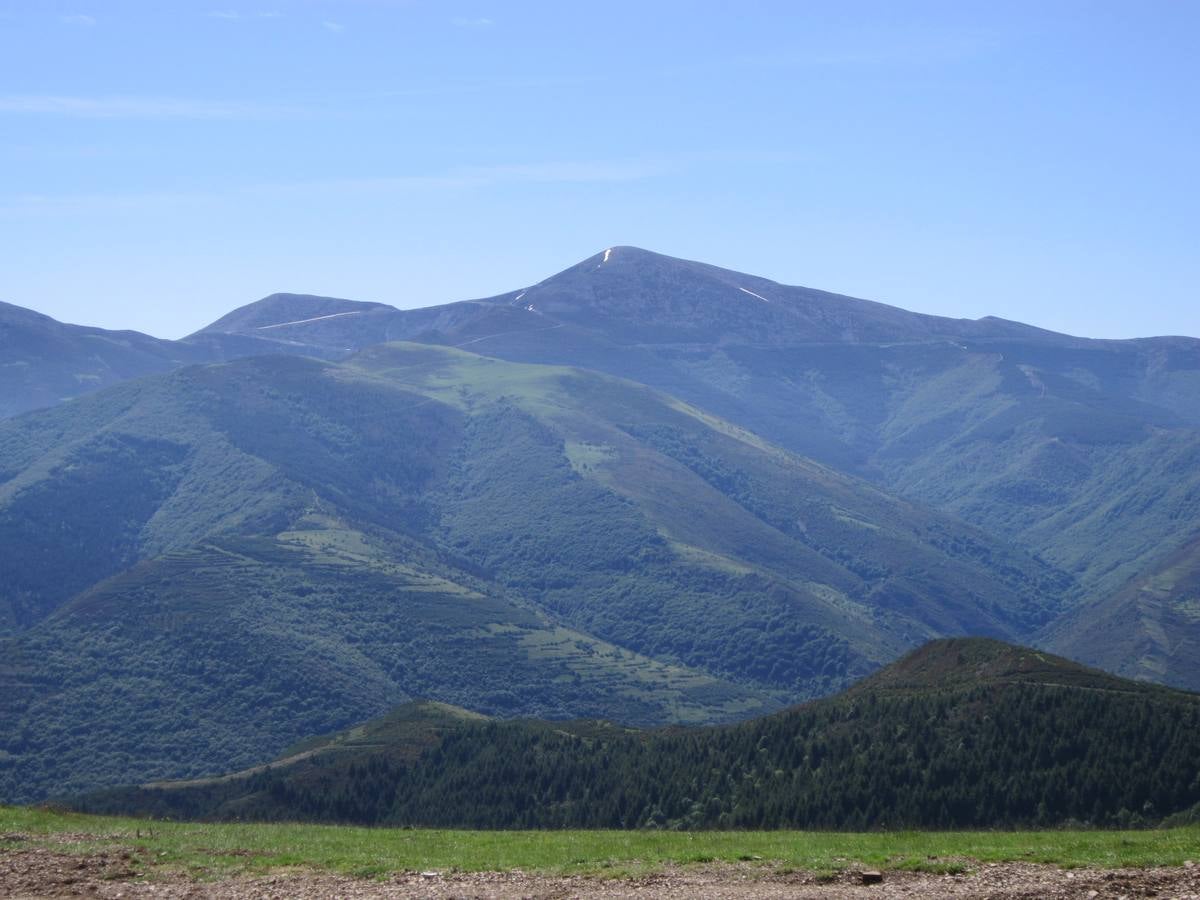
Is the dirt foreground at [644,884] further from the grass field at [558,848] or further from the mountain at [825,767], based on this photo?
the mountain at [825,767]

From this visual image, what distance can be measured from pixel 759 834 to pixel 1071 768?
911 inches

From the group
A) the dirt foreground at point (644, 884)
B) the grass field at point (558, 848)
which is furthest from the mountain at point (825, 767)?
the dirt foreground at point (644, 884)

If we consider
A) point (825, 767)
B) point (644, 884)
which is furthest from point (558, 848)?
point (825, 767)

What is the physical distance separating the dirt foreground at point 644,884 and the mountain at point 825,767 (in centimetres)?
2127

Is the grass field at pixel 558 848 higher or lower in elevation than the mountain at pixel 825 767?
higher

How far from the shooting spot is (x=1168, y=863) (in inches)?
1003

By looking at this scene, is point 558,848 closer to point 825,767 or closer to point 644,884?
point 644,884

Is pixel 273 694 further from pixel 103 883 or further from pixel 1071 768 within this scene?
pixel 103 883

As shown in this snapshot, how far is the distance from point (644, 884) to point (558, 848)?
4.61 m

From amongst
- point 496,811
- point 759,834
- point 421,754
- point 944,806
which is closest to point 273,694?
point 421,754

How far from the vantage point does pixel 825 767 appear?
197ft

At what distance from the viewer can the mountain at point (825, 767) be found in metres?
50.6

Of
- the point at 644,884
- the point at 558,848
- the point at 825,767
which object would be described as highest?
the point at 644,884

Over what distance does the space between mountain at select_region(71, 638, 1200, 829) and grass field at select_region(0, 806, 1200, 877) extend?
17750 mm
